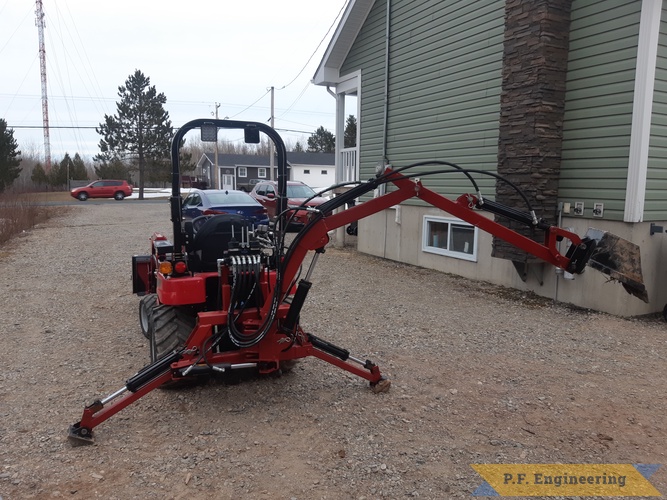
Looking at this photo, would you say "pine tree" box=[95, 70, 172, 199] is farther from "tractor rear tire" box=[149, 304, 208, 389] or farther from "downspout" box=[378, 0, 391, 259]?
"tractor rear tire" box=[149, 304, 208, 389]

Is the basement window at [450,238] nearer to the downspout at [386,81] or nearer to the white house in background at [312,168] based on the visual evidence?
the downspout at [386,81]

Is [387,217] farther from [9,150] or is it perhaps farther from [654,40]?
[9,150]

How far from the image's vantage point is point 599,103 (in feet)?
23.6

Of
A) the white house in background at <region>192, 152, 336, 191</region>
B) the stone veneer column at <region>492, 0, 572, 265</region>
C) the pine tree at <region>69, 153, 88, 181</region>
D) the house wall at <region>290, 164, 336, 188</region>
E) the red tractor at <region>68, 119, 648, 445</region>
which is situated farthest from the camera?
the pine tree at <region>69, 153, 88, 181</region>

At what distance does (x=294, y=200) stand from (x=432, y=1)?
27.3ft

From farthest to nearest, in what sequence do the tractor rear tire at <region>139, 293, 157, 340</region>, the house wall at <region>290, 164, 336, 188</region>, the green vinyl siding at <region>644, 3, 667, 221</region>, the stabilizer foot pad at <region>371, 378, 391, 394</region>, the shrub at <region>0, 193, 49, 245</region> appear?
the house wall at <region>290, 164, 336, 188</region> < the shrub at <region>0, 193, 49, 245</region> < the green vinyl siding at <region>644, 3, 667, 221</region> < the tractor rear tire at <region>139, 293, 157, 340</region> < the stabilizer foot pad at <region>371, 378, 391, 394</region>

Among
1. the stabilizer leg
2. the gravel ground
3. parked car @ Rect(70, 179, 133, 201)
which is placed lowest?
the gravel ground

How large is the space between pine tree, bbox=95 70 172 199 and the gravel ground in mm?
38541

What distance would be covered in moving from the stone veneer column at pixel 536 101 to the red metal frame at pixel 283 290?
11.6 ft

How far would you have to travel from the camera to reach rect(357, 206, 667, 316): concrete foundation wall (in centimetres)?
697

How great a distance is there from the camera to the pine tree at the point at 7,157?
131ft

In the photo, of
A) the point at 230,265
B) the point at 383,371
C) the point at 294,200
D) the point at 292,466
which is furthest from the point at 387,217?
the point at 292,466

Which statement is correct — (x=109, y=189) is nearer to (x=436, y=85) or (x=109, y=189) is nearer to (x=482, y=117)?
(x=436, y=85)

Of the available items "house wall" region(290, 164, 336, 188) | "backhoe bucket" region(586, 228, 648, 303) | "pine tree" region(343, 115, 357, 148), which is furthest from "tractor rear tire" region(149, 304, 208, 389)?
"house wall" region(290, 164, 336, 188)
